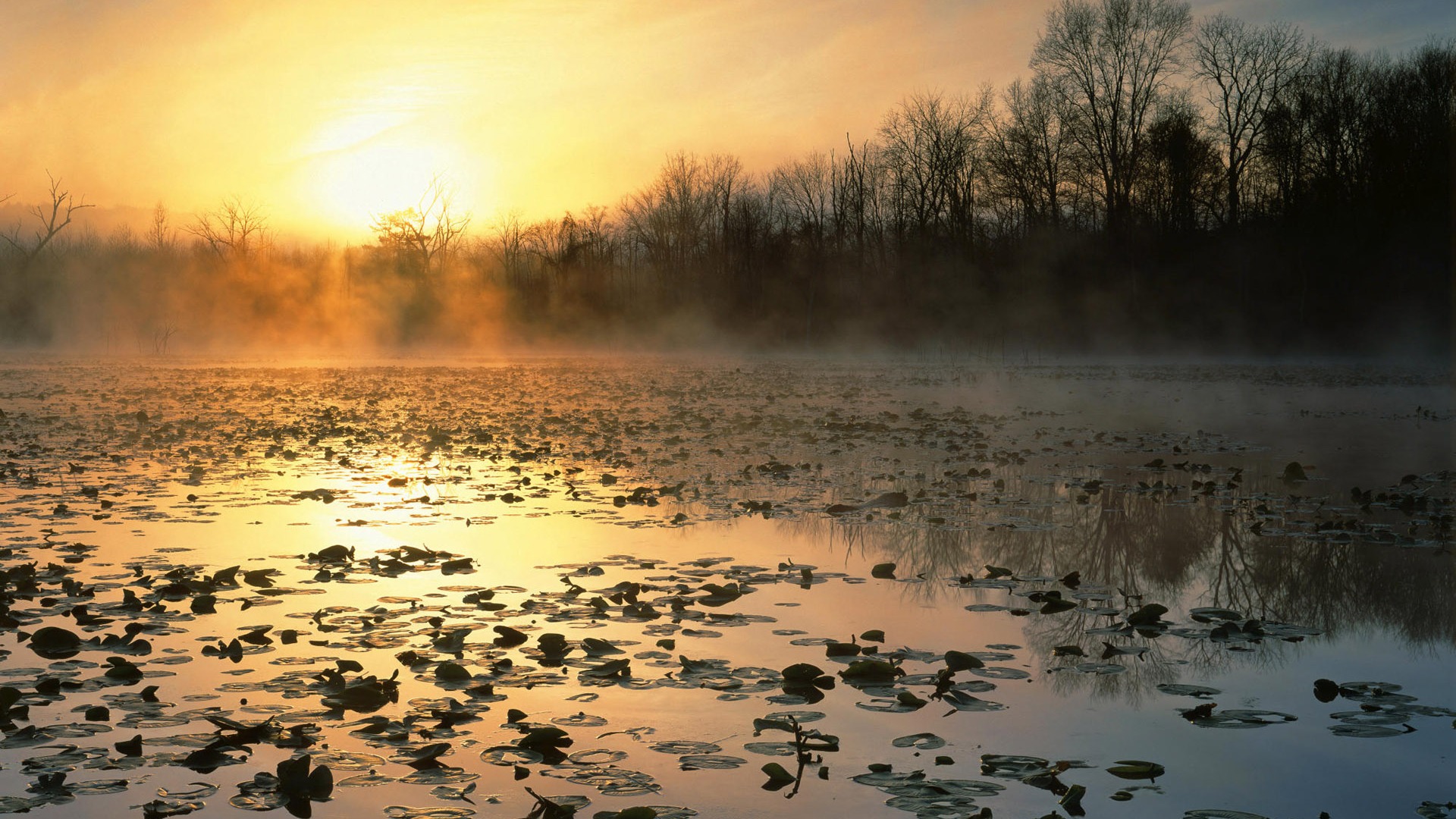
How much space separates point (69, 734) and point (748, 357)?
46720 mm

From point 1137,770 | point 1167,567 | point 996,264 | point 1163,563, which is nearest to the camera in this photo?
Answer: point 1137,770

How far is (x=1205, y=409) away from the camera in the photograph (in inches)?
782

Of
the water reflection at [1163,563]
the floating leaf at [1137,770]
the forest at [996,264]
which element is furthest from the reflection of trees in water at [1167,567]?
the forest at [996,264]

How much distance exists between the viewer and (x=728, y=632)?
5.55 meters

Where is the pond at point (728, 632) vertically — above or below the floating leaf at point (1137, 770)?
above

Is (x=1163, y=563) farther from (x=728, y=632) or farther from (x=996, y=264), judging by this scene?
(x=996, y=264)

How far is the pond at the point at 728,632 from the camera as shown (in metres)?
3.70

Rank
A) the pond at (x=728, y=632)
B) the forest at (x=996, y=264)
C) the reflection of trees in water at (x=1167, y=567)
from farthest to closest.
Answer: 1. the forest at (x=996, y=264)
2. the reflection of trees in water at (x=1167, y=567)
3. the pond at (x=728, y=632)

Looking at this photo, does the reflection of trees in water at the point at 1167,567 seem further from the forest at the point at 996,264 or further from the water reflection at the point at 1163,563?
the forest at the point at 996,264

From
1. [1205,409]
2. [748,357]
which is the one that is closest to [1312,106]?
[748,357]

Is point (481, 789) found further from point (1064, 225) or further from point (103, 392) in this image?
point (1064, 225)

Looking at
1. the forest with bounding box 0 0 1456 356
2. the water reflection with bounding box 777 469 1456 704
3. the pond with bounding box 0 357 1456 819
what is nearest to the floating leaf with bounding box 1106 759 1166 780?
the pond with bounding box 0 357 1456 819

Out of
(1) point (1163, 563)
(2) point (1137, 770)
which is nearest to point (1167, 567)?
(1) point (1163, 563)

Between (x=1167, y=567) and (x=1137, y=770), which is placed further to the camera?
(x=1167, y=567)
